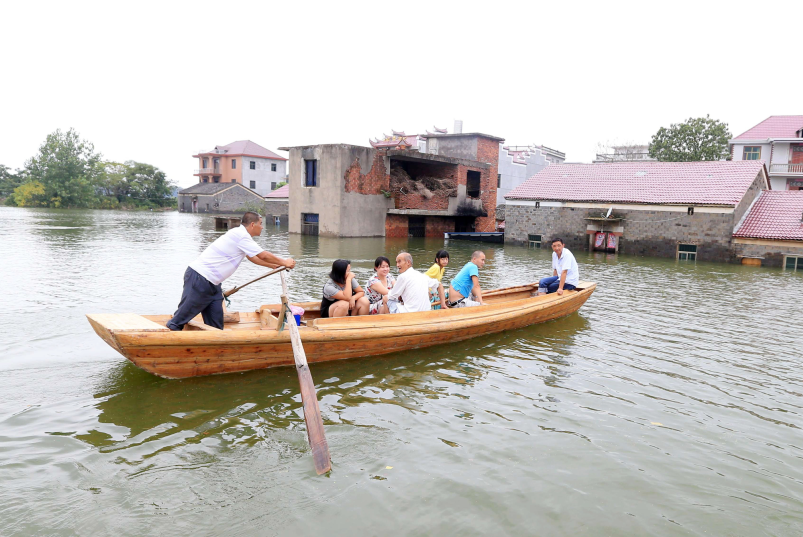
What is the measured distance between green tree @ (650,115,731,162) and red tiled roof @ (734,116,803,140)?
4.36 ft

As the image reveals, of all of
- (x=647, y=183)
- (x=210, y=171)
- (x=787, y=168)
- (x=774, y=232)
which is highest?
(x=210, y=171)

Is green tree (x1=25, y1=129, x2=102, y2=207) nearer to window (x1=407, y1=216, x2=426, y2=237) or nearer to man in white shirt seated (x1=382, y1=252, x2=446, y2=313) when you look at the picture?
window (x1=407, y1=216, x2=426, y2=237)

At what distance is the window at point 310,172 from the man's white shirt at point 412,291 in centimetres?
2390

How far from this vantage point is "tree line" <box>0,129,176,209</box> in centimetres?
6700

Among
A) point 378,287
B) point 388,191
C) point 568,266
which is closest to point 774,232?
point 568,266

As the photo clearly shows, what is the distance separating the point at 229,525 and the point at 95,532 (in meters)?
0.84

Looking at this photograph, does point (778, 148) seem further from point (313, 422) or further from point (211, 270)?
A: point (313, 422)

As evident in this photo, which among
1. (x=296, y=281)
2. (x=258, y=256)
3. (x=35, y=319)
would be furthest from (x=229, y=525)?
(x=296, y=281)

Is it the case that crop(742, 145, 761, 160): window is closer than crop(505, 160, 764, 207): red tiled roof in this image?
No

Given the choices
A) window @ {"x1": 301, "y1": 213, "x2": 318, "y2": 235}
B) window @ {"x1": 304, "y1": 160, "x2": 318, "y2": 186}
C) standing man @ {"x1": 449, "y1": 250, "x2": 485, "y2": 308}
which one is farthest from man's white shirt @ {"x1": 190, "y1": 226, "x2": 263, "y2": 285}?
window @ {"x1": 301, "y1": 213, "x2": 318, "y2": 235}

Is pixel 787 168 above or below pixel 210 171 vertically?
below

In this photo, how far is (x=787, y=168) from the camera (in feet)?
132

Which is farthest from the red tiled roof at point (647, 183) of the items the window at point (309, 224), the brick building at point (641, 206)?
the window at point (309, 224)

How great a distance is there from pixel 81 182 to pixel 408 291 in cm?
7071
